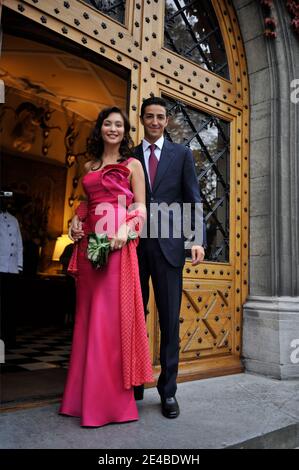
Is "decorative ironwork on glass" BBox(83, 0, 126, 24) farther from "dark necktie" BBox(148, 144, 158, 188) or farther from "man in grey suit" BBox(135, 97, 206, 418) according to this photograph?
"dark necktie" BBox(148, 144, 158, 188)

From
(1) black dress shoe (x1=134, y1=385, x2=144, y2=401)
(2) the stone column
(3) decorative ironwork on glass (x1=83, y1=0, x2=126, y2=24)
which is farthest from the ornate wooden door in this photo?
(1) black dress shoe (x1=134, y1=385, x2=144, y2=401)

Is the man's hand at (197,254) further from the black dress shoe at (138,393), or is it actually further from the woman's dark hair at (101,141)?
the black dress shoe at (138,393)

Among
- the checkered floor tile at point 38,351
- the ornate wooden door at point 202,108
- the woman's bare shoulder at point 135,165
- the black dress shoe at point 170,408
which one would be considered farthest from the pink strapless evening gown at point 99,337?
the checkered floor tile at point 38,351

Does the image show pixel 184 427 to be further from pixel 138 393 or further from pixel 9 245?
pixel 9 245

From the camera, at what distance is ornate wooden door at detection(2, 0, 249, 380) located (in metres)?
3.75

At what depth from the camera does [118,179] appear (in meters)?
2.75

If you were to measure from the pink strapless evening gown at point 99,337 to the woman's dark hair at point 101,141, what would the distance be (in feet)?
0.75

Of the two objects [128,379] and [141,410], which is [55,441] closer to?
[128,379]

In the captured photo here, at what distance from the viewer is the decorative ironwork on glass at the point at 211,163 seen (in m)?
4.36

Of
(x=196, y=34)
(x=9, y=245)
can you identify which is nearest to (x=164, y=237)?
(x=196, y=34)

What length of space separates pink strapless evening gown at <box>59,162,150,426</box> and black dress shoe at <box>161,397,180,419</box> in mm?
227

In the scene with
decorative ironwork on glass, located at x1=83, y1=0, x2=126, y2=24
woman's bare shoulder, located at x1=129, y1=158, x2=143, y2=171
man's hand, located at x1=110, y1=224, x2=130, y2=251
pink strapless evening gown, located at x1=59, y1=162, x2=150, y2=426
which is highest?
decorative ironwork on glass, located at x1=83, y1=0, x2=126, y2=24

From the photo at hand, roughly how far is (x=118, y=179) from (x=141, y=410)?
1.53 metres

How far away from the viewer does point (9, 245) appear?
6449 mm
